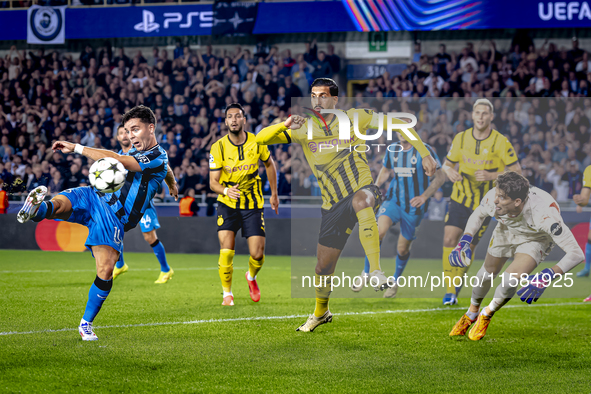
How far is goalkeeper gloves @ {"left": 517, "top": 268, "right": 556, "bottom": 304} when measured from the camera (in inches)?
202

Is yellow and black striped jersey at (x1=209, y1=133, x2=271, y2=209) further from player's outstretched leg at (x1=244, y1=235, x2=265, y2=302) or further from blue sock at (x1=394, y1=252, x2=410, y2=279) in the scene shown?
blue sock at (x1=394, y1=252, x2=410, y2=279)

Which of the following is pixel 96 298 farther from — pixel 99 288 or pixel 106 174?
pixel 106 174

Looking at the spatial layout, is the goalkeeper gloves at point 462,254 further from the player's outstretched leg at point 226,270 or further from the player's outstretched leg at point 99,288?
the player's outstretched leg at point 99,288

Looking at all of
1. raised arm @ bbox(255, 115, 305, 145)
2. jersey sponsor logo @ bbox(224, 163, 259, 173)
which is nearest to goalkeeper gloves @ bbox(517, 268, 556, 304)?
raised arm @ bbox(255, 115, 305, 145)

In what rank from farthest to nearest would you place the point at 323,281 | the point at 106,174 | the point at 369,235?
the point at 323,281 → the point at 369,235 → the point at 106,174

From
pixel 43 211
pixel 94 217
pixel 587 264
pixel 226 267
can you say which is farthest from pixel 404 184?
pixel 587 264

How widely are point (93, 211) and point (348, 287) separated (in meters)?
2.41

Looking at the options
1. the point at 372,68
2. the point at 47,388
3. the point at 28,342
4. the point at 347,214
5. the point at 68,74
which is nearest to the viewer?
the point at 47,388

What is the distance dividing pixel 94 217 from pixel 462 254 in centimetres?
318

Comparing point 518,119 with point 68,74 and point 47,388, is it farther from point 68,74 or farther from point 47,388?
point 68,74

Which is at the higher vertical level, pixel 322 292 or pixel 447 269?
pixel 447 269

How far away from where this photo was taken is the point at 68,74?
18281 millimetres

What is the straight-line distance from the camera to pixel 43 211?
4.63 metres

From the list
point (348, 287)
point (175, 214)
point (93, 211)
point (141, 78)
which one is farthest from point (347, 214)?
point (141, 78)
